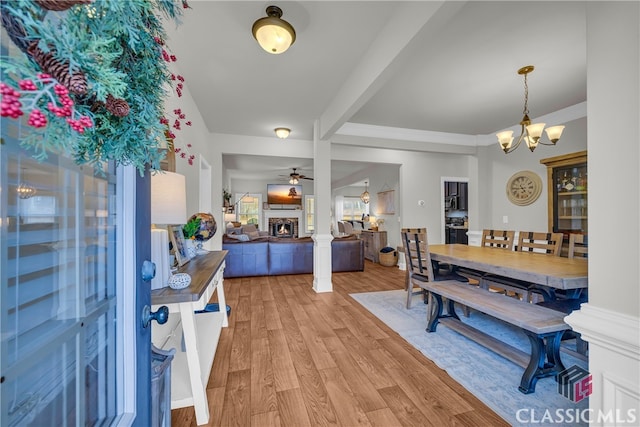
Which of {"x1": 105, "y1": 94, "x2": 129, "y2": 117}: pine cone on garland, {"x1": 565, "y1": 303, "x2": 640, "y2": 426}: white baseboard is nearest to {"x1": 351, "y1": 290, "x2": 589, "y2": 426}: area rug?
{"x1": 565, "y1": 303, "x2": 640, "y2": 426}: white baseboard

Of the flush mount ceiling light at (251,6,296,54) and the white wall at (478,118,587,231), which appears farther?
the white wall at (478,118,587,231)

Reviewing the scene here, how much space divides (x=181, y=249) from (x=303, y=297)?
213 cm

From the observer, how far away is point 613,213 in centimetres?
95

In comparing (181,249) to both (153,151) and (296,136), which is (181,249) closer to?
(153,151)

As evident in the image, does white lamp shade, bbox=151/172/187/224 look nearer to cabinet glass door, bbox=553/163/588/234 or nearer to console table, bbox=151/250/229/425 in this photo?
console table, bbox=151/250/229/425

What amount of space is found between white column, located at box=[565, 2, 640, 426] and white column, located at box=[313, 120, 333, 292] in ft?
10.4

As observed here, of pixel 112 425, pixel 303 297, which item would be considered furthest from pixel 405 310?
pixel 112 425

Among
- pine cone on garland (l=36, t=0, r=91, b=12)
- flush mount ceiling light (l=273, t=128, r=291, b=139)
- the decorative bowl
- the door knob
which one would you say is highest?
flush mount ceiling light (l=273, t=128, r=291, b=139)

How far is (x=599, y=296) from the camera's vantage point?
0.99m

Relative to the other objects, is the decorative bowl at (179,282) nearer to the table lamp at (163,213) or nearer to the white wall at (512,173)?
the table lamp at (163,213)

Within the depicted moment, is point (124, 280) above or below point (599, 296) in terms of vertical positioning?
above

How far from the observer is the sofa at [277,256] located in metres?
4.89

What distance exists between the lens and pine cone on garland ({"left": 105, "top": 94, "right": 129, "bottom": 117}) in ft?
1.50

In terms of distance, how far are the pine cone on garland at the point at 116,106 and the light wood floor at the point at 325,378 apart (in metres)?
1.68
